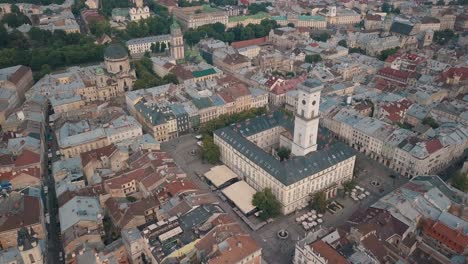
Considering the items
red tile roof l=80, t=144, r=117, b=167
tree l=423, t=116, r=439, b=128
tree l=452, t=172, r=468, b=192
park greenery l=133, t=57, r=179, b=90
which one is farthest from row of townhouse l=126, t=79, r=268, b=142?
tree l=452, t=172, r=468, b=192

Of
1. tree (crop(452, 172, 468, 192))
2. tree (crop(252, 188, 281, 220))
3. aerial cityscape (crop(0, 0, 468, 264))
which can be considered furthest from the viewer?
tree (crop(452, 172, 468, 192))

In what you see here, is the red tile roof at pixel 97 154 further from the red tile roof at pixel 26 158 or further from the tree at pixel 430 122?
the tree at pixel 430 122

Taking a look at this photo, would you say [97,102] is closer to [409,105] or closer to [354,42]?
[409,105]

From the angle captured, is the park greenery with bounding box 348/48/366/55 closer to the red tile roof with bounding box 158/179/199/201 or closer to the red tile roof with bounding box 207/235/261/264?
the red tile roof with bounding box 158/179/199/201

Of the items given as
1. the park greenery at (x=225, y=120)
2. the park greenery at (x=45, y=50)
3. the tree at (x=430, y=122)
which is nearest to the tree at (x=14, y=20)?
the park greenery at (x=45, y=50)

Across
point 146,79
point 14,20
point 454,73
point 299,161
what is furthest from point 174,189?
point 14,20

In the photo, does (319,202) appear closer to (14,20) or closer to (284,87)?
(284,87)
